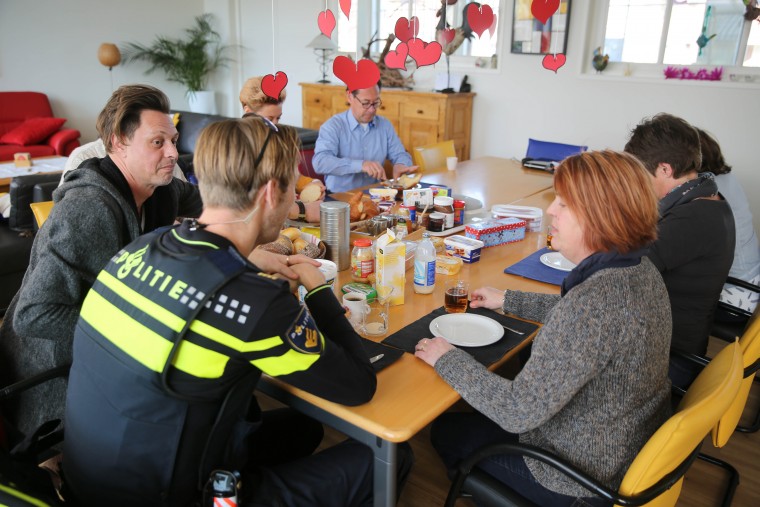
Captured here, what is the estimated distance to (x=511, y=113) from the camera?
19.1 feet

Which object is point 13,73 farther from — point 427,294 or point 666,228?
point 666,228

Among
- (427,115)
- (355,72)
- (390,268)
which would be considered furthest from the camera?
(427,115)

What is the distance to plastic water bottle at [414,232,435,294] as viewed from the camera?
6.38ft

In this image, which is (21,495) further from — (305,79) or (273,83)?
(305,79)

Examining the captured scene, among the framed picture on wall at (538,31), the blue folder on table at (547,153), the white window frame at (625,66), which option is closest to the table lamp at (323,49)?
the framed picture on wall at (538,31)

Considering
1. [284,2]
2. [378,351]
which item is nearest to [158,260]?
[378,351]

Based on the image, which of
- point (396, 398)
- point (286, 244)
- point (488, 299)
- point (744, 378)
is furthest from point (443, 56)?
point (396, 398)

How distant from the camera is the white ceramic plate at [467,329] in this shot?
5.40 ft

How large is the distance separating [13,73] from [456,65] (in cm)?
504

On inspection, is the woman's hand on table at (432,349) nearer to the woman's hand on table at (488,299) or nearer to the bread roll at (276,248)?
the woman's hand on table at (488,299)

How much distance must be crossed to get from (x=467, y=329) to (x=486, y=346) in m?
0.11

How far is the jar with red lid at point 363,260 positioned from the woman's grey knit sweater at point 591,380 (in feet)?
2.01

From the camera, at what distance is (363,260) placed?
199cm

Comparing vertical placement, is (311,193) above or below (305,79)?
below
